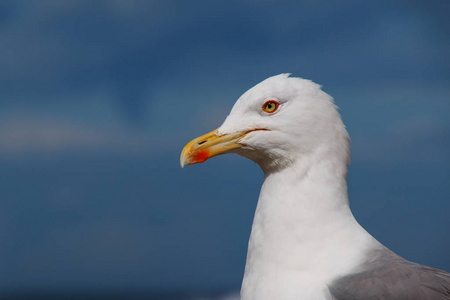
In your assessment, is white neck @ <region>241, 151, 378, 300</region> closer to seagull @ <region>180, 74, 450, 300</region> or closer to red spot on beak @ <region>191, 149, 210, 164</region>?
seagull @ <region>180, 74, 450, 300</region>

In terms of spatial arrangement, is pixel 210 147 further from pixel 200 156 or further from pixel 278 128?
pixel 278 128

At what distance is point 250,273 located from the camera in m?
4.18

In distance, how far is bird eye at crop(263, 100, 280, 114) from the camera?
4.29 metres

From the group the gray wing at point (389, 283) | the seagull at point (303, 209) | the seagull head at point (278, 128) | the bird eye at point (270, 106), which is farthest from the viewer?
the bird eye at point (270, 106)

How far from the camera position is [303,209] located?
404cm

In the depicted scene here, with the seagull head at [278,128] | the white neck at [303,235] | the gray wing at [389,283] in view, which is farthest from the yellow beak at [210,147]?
the gray wing at [389,283]

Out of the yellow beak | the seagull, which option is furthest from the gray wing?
the yellow beak

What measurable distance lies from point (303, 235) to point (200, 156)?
1.02m

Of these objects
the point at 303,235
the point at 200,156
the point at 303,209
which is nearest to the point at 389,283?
the point at 303,235

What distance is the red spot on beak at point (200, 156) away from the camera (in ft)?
14.1

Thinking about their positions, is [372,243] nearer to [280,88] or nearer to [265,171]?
[265,171]

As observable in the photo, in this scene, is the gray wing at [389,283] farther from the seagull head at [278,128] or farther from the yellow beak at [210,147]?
the yellow beak at [210,147]

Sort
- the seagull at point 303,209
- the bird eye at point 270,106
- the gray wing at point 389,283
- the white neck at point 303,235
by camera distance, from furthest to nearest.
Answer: the bird eye at point 270,106 → the white neck at point 303,235 → the seagull at point 303,209 → the gray wing at point 389,283

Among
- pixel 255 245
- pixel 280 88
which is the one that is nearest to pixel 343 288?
pixel 255 245
